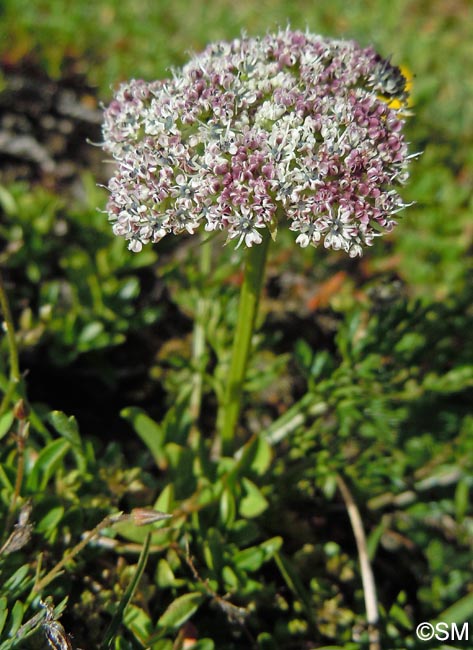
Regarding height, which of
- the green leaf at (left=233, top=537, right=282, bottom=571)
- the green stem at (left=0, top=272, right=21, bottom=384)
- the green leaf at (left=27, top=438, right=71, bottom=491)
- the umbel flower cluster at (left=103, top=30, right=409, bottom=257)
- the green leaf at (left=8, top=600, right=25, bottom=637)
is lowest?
the green leaf at (left=8, top=600, right=25, bottom=637)

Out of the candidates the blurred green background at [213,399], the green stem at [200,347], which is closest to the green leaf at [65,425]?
the blurred green background at [213,399]

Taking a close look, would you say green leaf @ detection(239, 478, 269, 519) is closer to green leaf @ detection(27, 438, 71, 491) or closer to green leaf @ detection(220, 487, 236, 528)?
green leaf @ detection(220, 487, 236, 528)

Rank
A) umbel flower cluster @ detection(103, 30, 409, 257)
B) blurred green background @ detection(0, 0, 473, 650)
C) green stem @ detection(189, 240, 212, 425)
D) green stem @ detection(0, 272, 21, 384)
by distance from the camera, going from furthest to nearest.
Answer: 1. green stem @ detection(189, 240, 212, 425)
2. blurred green background @ detection(0, 0, 473, 650)
3. green stem @ detection(0, 272, 21, 384)
4. umbel flower cluster @ detection(103, 30, 409, 257)

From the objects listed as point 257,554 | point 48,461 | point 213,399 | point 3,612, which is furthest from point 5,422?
point 213,399

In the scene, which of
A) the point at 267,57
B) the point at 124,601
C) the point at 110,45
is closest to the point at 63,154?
the point at 110,45

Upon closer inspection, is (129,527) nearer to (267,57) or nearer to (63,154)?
(267,57)

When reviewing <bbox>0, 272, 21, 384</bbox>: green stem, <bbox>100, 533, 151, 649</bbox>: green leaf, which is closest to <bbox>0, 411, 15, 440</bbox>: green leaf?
<bbox>0, 272, 21, 384</bbox>: green stem
